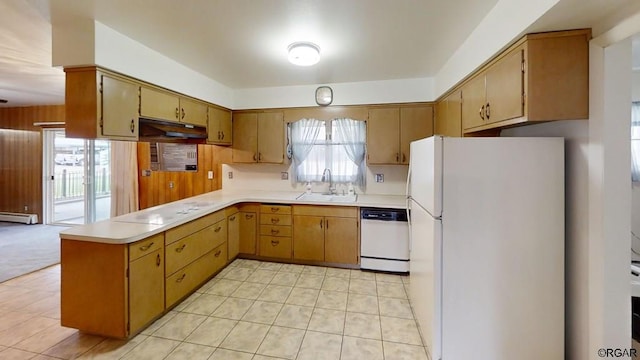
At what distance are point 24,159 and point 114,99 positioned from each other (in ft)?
18.1

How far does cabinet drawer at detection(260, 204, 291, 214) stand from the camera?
3744mm

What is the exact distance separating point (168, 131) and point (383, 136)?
260 cm

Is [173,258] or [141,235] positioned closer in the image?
[141,235]

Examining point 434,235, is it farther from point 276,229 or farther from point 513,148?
point 276,229

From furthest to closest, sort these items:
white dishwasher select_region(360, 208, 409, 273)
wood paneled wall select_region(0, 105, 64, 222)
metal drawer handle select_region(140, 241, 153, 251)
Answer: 1. wood paneled wall select_region(0, 105, 64, 222)
2. white dishwasher select_region(360, 208, 409, 273)
3. metal drawer handle select_region(140, 241, 153, 251)

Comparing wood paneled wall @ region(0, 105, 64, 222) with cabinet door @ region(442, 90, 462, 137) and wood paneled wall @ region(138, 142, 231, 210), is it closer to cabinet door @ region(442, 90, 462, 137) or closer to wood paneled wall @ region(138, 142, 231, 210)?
wood paneled wall @ region(138, 142, 231, 210)

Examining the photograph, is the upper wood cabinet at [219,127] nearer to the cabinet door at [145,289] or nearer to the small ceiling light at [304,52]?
the small ceiling light at [304,52]

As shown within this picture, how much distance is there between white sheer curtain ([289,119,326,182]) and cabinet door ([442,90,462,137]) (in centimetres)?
168

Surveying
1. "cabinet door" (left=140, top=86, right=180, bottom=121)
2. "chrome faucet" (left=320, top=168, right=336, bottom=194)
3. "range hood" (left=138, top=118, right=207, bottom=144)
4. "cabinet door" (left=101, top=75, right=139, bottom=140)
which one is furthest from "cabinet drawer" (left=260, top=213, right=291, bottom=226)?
"cabinet door" (left=101, top=75, right=139, bottom=140)

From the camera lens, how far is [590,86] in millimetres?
1645

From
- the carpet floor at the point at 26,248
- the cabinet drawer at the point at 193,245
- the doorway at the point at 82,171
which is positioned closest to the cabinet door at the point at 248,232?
the cabinet drawer at the point at 193,245

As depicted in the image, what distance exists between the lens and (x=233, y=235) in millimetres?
3783

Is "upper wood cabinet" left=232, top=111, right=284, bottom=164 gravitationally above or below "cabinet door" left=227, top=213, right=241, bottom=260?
above

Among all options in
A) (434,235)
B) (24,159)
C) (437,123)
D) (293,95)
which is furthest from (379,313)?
(24,159)
